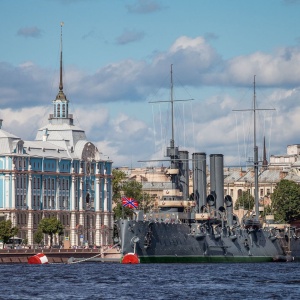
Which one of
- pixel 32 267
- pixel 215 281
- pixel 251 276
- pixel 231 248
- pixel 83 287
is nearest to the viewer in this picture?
pixel 83 287

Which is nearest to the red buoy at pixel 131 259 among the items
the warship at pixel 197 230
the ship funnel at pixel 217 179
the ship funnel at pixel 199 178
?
the warship at pixel 197 230

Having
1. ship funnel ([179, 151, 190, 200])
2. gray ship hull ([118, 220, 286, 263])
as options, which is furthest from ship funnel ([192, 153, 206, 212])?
gray ship hull ([118, 220, 286, 263])

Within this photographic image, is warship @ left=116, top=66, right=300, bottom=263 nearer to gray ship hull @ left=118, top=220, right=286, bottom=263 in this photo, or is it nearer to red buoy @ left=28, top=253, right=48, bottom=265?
gray ship hull @ left=118, top=220, right=286, bottom=263

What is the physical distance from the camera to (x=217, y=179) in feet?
620

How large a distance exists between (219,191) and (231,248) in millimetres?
7384

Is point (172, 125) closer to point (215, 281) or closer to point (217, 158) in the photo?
point (217, 158)

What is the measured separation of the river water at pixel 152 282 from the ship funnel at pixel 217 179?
16.2 meters

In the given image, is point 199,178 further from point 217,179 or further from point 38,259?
point 38,259

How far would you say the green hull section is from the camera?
17388 centimetres

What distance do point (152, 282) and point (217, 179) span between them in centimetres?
5671

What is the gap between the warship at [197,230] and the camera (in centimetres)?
17438

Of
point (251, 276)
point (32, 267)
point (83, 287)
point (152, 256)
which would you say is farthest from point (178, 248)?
point (83, 287)

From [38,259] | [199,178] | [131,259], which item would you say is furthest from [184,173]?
[131,259]

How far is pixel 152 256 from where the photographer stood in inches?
6850
